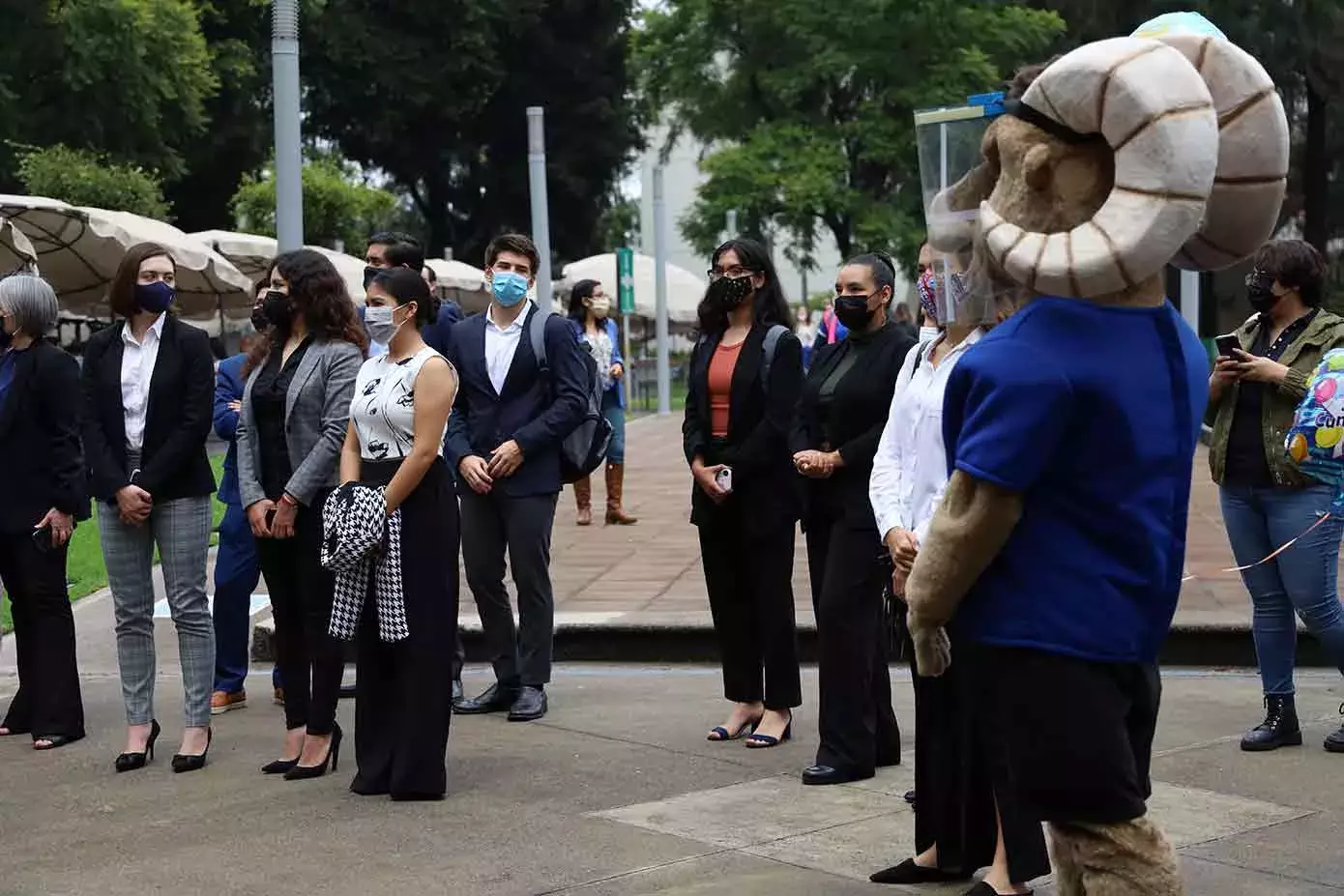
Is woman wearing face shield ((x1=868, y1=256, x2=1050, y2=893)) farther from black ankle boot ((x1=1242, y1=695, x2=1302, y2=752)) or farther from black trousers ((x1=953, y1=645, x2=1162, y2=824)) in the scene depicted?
black ankle boot ((x1=1242, y1=695, x2=1302, y2=752))

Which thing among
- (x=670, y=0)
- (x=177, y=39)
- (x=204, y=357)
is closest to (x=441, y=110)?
(x=670, y=0)

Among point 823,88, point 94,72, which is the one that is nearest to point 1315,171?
point 823,88

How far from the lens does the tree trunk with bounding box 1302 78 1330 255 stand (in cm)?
3262

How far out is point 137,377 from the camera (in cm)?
732

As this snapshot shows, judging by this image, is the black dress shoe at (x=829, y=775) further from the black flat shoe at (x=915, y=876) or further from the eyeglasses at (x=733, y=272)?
the eyeglasses at (x=733, y=272)

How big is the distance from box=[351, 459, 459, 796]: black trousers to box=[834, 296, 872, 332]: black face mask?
1.57m

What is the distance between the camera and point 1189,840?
5.80 metres

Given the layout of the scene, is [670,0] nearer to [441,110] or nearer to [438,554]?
[441,110]

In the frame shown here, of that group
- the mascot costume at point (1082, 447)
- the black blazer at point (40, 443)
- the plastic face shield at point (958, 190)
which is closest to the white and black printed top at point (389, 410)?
the black blazer at point (40, 443)

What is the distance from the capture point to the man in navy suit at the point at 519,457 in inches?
316

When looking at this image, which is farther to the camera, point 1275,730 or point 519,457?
point 519,457

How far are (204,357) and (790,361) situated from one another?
7.49ft

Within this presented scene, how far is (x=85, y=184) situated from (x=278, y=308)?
21.2 metres

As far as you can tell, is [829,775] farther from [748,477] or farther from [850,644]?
[748,477]
